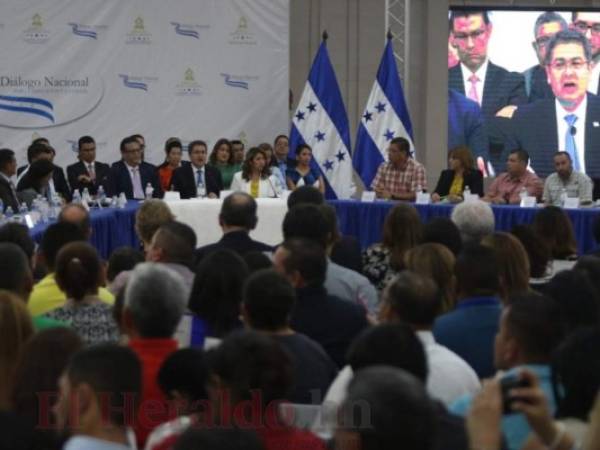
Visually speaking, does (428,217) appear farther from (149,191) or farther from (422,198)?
(149,191)

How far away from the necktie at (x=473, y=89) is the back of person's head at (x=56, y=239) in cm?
950

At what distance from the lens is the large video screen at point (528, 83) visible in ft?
44.4

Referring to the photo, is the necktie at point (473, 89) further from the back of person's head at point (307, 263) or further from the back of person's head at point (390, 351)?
the back of person's head at point (390, 351)

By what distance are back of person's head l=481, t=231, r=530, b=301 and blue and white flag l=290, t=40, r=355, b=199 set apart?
6985 mm

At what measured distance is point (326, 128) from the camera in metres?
12.2

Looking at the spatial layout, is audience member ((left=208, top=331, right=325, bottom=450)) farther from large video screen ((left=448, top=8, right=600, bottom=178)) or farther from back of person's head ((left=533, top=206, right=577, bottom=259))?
large video screen ((left=448, top=8, right=600, bottom=178))

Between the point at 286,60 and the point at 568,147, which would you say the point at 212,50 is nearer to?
the point at 286,60

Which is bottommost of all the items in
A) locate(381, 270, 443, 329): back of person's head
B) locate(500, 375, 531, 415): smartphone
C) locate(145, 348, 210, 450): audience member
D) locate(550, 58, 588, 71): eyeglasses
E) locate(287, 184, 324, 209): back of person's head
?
locate(145, 348, 210, 450): audience member

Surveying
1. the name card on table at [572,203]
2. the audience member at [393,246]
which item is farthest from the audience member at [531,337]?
the name card on table at [572,203]

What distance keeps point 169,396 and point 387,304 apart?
0.80 meters

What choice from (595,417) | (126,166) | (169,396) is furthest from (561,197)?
(595,417)

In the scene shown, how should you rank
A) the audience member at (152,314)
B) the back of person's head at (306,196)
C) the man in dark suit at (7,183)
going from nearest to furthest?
the audience member at (152,314) → the back of person's head at (306,196) → the man in dark suit at (7,183)

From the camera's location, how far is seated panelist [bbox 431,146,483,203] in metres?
10.6

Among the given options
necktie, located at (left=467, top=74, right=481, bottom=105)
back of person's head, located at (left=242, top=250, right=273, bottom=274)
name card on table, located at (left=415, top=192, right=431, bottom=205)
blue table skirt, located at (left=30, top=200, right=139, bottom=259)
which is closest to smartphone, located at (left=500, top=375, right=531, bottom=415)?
back of person's head, located at (left=242, top=250, right=273, bottom=274)
